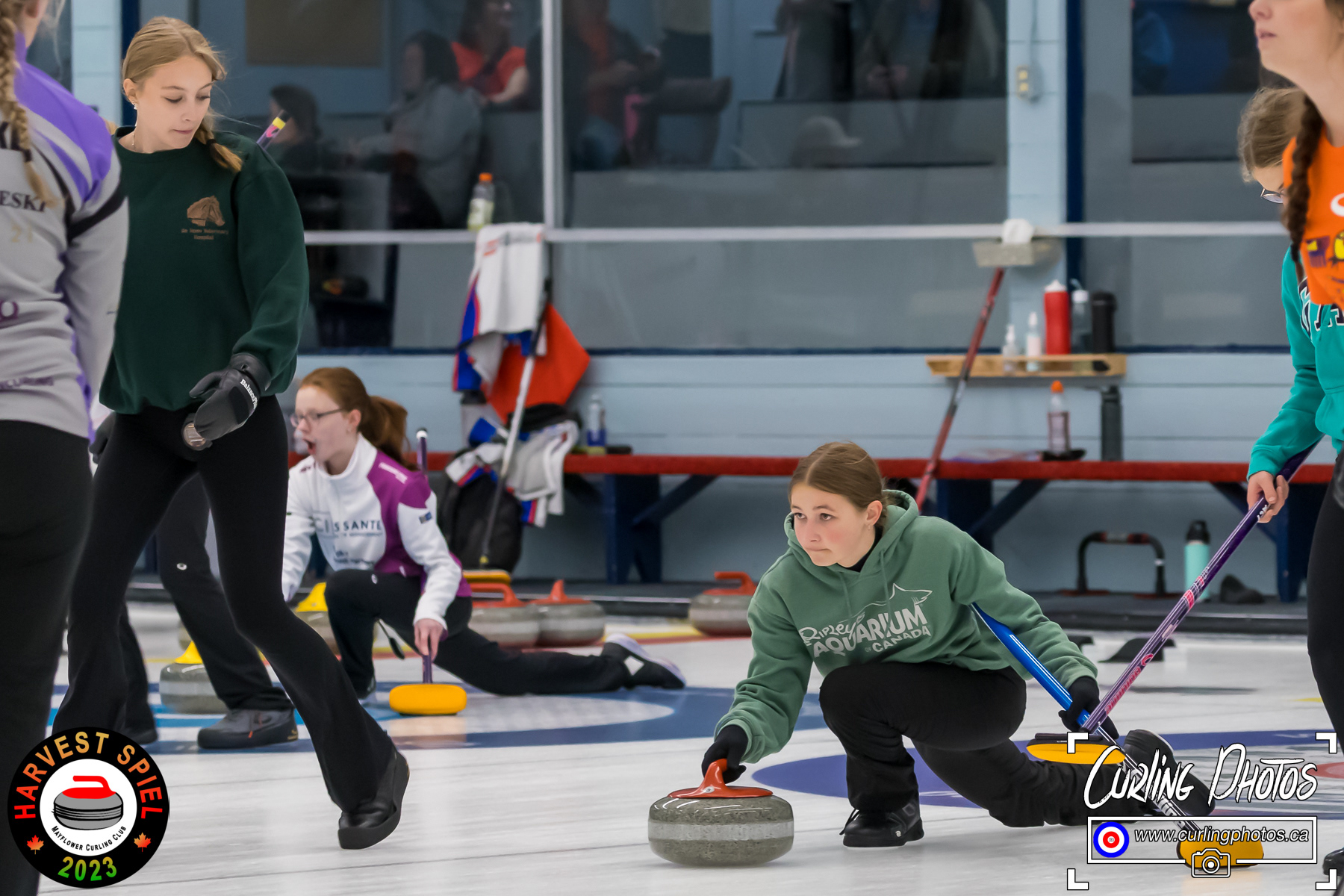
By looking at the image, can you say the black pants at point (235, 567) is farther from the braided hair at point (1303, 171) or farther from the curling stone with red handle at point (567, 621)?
the curling stone with red handle at point (567, 621)

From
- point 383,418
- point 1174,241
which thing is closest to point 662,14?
point 1174,241

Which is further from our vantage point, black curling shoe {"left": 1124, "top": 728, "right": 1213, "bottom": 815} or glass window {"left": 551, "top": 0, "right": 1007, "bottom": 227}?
glass window {"left": 551, "top": 0, "right": 1007, "bottom": 227}

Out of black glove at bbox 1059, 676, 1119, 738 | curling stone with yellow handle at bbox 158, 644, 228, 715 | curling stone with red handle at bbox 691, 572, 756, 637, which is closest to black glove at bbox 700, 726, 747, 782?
black glove at bbox 1059, 676, 1119, 738

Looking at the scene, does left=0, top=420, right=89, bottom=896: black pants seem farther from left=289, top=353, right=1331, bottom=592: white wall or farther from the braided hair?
left=289, top=353, right=1331, bottom=592: white wall

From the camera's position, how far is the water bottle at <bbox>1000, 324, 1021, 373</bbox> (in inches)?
316

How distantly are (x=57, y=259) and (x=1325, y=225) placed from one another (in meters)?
1.45

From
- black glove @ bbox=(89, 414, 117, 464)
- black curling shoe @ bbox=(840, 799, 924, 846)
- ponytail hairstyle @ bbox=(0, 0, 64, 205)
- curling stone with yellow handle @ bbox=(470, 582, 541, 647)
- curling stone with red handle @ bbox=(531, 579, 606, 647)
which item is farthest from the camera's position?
curling stone with red handle @ bbox=(531, 579, 606, 647)

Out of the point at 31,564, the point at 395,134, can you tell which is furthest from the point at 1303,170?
the point at 395,134

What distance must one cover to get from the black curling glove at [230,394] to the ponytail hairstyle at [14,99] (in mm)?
934

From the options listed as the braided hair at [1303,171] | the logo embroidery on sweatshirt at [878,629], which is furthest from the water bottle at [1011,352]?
the braided hair at [1303,171]

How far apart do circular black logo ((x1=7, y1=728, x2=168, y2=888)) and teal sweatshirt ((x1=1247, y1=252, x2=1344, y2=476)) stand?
1779 mm

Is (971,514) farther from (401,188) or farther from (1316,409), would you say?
(1316,409)

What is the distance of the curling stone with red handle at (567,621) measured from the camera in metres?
6.36

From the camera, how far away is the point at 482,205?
8969 millimetres
